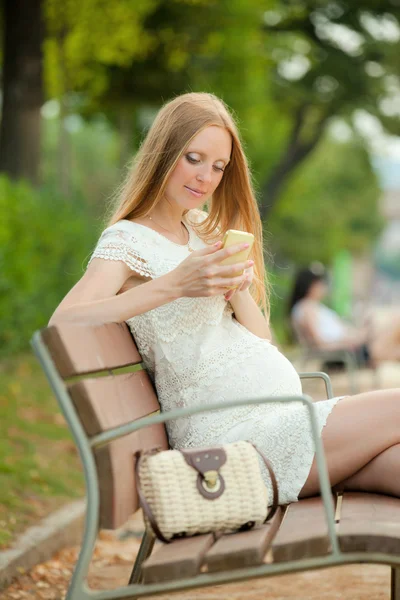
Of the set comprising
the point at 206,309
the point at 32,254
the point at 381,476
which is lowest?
the point at 32,254

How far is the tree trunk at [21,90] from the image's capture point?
12.7m

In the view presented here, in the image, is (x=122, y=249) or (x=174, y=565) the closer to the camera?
(x=174, y=565)

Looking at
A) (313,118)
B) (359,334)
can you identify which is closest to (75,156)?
→ (313,118)

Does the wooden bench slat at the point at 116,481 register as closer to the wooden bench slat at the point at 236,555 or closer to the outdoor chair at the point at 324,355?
the wooden bench slat at the point at 236,555

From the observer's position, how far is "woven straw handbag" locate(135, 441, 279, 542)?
108 inches

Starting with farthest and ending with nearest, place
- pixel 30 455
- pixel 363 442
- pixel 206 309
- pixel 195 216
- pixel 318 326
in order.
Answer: pixel 318 326 < pixel 30 455 < pixel 195 216 < pixel 206 309 < pixel 363 442

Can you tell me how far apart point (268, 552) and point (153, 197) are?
1.44m

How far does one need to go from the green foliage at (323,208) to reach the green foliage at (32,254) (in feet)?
101

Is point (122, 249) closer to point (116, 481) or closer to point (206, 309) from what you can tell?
point (206, 309)

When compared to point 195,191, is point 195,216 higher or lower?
lower

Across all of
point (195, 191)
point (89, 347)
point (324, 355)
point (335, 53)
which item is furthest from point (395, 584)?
point (335, 53)

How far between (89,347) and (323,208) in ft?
158

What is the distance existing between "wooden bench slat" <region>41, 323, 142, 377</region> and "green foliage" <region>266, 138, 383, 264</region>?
129ft

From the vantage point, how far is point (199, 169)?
3.58m
